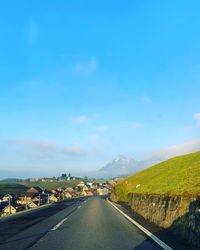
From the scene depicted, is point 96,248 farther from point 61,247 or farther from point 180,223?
point 180,223

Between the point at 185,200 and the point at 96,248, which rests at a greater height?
the point at 185,200

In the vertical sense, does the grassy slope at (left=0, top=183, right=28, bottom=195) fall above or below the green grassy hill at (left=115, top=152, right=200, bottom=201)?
below

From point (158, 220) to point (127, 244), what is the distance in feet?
11.9

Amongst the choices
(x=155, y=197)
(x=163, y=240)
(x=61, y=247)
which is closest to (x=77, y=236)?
(x=61, y=247)

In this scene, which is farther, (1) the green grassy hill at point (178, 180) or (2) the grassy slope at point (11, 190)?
(2) the grassy slope at point (11, 190)

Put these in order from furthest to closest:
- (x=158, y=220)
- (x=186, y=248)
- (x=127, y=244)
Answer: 1. (x=158, y=220)
2. (x=127, y=244)
3. (x=186, y=248)

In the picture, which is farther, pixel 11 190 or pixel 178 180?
pixel 11 190

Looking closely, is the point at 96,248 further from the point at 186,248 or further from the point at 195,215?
the point at 195,215

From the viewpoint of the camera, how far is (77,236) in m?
6.80

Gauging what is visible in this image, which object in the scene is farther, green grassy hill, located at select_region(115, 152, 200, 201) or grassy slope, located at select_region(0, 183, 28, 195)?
grassy slope, located at select_region(0, 183, 28, 195)

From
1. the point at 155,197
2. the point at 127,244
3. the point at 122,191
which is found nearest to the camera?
the point at 127,244

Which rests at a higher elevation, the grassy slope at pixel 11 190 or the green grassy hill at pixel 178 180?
the green grassy hill at pixel 178 180

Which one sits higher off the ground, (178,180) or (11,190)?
(178,180)

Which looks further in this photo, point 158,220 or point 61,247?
point 158,220
